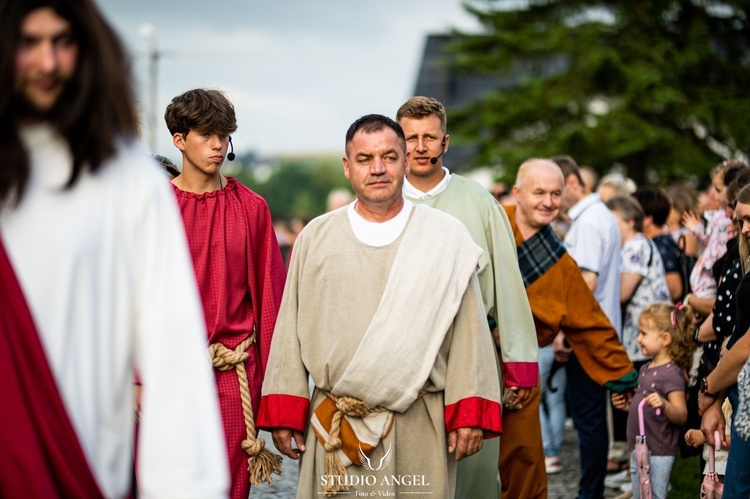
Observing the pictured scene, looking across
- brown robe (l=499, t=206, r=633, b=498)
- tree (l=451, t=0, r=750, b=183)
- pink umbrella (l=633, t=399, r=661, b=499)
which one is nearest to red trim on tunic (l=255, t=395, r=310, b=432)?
brown robe (l=499, t=206, r=633, b=498)

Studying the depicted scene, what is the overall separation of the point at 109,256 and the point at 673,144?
24.6 m

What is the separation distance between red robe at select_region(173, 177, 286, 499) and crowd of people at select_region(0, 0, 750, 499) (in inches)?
0.5

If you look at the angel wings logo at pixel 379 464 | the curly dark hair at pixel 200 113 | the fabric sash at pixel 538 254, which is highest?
the curly dark hair at pixel 200 113

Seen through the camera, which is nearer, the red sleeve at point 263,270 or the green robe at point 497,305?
the red sleeve at point 263,270

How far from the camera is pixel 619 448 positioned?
9.09 metres

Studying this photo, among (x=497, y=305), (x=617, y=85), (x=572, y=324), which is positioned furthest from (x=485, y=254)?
(x=617, y=85)

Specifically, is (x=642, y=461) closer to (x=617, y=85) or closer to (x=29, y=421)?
(x=29, y=421)

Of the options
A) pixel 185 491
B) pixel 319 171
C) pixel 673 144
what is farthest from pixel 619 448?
pixel 319 171

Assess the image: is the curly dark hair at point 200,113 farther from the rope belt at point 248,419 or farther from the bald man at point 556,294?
the bald man at point 556,294

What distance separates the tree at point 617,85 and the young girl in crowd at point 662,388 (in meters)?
19.1

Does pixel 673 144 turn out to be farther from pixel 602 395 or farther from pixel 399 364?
A: pixel 399 364

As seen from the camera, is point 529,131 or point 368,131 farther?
point 529,131

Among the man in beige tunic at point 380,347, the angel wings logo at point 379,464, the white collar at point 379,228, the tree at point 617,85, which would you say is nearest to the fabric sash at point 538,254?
the man in beige tunic at point 380,347

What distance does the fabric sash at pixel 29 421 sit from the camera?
7.93ft
